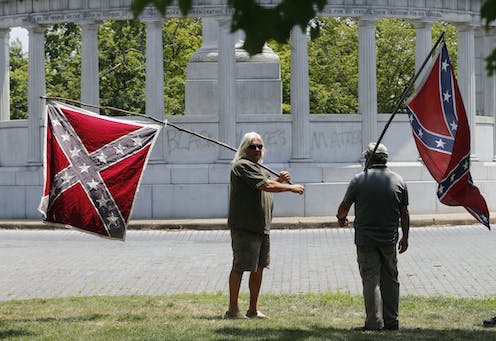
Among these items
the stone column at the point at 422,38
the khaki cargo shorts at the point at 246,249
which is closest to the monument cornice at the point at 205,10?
the stone column at the point at 422,38

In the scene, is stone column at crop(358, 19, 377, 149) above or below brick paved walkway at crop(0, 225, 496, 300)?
above

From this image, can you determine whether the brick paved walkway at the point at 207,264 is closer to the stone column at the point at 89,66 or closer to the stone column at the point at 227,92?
the stone column at the point at 227,92

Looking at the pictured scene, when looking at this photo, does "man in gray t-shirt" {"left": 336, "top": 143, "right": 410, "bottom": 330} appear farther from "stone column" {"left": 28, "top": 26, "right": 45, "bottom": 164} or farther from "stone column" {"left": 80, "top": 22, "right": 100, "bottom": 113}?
"stone column" {"left": 28, "top": 26, "right": 45, "bottom": 164}

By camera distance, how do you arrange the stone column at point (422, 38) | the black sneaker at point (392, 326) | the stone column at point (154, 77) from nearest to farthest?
the black sneaker at point (392, 326) → the stone column at point (154, 77) → the stone column at point (422, 38)

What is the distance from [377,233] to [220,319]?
1867mm

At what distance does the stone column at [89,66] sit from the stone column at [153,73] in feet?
4.38

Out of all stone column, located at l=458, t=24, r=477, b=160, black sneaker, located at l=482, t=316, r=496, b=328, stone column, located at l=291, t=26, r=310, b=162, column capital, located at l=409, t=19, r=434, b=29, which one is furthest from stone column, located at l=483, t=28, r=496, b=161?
black sneaker, located at l=482, t=316, r=496, b=328

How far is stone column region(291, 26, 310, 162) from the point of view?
93.6ft

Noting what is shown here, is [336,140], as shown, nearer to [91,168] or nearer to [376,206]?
[91,168]

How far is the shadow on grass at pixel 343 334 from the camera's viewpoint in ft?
32.4

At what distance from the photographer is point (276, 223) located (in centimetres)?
2575

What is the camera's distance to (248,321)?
35.8 feet

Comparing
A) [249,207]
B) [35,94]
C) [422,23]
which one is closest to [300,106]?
[422,23]

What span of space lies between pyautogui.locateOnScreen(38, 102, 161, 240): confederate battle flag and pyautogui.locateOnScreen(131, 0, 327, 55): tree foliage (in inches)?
292
